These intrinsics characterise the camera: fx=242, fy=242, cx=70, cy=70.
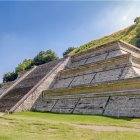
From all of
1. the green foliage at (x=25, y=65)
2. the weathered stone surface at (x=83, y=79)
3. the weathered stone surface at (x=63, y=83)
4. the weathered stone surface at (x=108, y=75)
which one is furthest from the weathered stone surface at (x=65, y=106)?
the green foliage at (x=25, y=65)

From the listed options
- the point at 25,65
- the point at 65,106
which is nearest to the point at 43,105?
the point at 65,106

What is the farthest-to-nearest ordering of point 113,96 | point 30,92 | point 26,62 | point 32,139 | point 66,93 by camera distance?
point 26,62
point 30,92
point 66,93
point 113,96
point 32,139

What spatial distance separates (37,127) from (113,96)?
5.40 meters

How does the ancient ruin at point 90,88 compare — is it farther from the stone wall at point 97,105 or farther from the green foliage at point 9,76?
the green foliage at point 9,76

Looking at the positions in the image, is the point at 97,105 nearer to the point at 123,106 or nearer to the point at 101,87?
the point at 101,87

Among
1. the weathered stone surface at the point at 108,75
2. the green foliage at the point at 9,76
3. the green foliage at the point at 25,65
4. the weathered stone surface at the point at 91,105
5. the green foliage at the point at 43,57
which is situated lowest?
the weathered stone surface at the point at 91,105

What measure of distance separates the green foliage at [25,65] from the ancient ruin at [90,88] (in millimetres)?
16783

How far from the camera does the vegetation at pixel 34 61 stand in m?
44.5

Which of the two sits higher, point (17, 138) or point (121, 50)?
point (121, 50)

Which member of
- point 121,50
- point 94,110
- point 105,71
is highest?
point 121,50

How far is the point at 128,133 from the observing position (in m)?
7.89

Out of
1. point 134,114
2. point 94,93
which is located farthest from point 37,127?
point 94,93

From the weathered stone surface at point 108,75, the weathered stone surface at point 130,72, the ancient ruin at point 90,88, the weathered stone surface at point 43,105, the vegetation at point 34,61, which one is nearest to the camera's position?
the ancient ruin at point 90,88

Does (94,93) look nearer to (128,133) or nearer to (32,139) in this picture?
(128,133)
